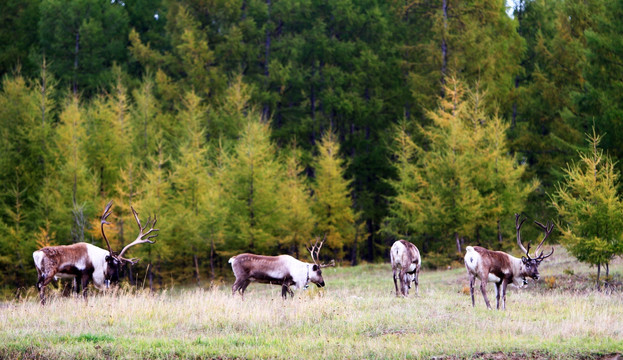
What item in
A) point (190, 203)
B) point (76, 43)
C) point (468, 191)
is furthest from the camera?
point (76, 43)

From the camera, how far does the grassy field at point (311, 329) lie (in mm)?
10117

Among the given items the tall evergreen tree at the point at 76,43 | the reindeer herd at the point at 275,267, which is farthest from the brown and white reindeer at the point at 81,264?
the tall evergreen tree at the point at 76,43

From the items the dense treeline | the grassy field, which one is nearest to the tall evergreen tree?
the dense treeline

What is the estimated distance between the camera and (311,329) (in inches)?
459

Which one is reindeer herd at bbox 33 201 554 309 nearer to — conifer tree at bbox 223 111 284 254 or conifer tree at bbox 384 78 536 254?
conifer tree at bbox 384 78 536 254

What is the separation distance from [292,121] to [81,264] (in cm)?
3172

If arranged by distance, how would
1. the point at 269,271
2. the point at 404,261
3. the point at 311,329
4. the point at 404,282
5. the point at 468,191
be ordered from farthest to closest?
1. the point at 468,191
2. the point at 404,282
3. the point at 404,261
4. the point at 269,271
5. the point at 311,329

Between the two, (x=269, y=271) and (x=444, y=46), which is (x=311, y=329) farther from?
(x=444, y=46)

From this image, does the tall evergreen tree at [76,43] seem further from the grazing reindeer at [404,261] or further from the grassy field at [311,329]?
the grassy field at [311,329]

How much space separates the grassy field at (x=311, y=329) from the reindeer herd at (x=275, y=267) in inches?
26.5

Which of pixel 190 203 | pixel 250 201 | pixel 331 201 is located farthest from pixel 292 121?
pixel 250 201

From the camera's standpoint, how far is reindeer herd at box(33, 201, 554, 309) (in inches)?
587

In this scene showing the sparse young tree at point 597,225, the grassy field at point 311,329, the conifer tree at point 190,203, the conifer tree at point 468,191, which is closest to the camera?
the grassy field at point 311,329

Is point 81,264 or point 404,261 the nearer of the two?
point 81,264
